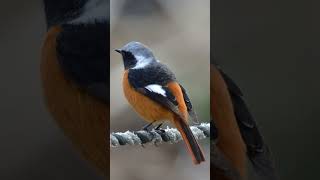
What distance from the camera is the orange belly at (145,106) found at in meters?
1.93

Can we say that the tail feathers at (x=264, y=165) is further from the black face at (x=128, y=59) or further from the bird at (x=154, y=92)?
the black face at (x=128, y=59)

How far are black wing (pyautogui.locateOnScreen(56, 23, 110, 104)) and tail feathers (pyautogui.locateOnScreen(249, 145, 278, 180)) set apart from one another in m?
0.70

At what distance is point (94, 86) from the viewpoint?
184cm

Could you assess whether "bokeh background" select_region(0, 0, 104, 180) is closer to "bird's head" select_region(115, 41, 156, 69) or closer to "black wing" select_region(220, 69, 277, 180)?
"bird's head" select_region(115, 41, 156, 69)

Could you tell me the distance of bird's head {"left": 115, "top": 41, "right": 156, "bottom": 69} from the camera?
1927 millimetres

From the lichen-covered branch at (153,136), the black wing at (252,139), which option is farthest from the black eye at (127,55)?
the black wing at (252,139)

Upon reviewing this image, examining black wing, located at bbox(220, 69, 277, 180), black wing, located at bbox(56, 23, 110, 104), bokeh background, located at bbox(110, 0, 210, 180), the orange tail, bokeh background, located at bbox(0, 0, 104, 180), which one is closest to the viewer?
bokeh background, located at bbox(0, 0, 104, 180)

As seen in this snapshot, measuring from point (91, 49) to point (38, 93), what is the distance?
242mm

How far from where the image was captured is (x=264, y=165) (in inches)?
86.4

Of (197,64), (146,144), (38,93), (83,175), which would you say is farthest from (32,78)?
(197,64)

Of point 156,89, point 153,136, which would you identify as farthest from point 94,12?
point 153,136

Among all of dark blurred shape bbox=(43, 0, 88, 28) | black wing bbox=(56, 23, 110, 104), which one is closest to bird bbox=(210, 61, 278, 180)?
black wing bbox=(56, 23, 110, 104)

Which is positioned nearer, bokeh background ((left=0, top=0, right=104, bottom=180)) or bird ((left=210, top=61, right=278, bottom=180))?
bokeh background ((left=0, top=0, right=104, bottom=180))

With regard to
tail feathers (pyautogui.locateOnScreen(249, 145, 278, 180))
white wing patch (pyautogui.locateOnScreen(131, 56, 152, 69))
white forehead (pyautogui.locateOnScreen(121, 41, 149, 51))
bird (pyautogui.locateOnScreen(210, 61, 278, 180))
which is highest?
white forehead (pyautogui.locateOnScreen(121, 41, 149, 51))
